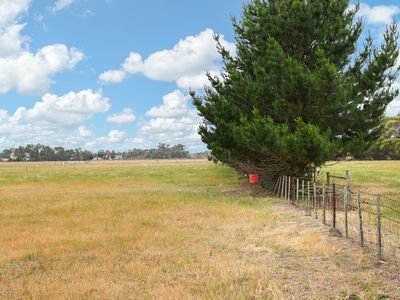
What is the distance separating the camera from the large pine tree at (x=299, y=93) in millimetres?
20859

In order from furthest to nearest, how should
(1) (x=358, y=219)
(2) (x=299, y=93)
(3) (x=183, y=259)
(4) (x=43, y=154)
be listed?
1. (4) (x=43, y=154)
2. (2) (x=299, y=93)
3. (1) (x=358, y=219)
4. (3) (x=183, y=259)

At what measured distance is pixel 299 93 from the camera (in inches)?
870

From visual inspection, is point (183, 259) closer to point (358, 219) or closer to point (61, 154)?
point (358, 219)

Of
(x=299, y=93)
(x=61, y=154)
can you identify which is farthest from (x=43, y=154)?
(x=299, y=93)

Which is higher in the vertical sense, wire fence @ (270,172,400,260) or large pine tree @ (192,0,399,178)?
large pine tree @ (192,0,399,178)

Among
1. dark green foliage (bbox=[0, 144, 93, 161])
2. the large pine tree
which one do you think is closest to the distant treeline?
dark green foliage (bbox=[0, 144, 93, 161])

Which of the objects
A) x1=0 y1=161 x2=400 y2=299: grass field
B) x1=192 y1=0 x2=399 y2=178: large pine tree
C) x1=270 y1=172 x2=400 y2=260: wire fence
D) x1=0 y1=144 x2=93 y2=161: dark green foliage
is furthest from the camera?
x1=0 y1=144 x2=93 y2=161: dark green foliage

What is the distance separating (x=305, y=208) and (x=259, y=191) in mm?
8576

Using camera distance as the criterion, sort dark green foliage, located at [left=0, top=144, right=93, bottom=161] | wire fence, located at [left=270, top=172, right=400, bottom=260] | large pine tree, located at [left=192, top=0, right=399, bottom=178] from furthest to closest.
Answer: dark green foliage, located at [left=0, top=144, right=93, bottom=161] < large pine tree, located at [left=192, top=0, right=399, bottom=178] < wire fence, located at [left=270, top=172, right=400, bottom=260]

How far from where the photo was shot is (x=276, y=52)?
70.8 ft

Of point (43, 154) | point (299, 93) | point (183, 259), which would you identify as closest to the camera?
point (183, 259)

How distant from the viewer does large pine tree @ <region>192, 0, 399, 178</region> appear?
68.4 ft

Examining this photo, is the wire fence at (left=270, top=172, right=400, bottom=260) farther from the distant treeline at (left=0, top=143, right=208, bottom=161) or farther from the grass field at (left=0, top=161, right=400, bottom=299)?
the distant treeline at (left=0, top=143, right=208, bottom=161)

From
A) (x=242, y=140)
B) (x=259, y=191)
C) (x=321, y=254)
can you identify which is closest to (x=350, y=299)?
(x=321, y=254)
